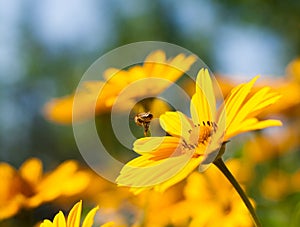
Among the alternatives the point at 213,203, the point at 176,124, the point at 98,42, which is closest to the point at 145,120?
the point at 176,124

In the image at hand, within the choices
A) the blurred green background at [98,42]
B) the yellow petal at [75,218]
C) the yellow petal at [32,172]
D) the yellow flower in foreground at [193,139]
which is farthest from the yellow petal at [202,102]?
the blurred green background at [98,42]

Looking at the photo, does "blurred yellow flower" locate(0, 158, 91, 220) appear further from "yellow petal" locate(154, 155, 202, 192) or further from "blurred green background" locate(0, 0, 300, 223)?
"blurred green background" locate(0, 0, 300, 223)

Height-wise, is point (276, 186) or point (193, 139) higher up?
point (193, 139)

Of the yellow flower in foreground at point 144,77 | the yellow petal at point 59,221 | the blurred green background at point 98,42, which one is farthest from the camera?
the blurred green background at point 98,42

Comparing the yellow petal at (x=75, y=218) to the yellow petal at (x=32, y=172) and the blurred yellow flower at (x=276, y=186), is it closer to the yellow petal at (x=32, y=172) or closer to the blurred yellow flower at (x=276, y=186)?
the yellow petal at (x=32, y=172)

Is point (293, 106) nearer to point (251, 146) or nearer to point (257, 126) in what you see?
point (251, 146)

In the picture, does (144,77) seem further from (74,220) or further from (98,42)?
(98,42)

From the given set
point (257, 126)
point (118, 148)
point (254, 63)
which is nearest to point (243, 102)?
point (257, 126)
